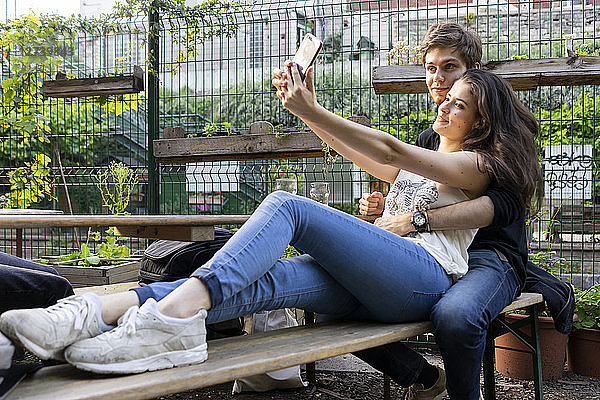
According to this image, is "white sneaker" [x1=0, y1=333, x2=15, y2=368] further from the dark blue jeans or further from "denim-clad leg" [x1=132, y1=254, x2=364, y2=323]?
the dark blue jeans

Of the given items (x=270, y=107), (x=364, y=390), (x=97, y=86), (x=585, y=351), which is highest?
(x=97, y=86)

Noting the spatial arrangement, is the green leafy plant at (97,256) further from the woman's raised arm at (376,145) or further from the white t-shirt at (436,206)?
the woman's raised arm at (376,145)

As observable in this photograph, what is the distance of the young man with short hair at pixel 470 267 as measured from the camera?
6.00ft

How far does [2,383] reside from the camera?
125 centimetres

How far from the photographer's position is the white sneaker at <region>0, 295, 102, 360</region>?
131cm

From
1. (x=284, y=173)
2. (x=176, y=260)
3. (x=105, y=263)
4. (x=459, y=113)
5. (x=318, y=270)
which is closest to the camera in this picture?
(x=318, y=270)

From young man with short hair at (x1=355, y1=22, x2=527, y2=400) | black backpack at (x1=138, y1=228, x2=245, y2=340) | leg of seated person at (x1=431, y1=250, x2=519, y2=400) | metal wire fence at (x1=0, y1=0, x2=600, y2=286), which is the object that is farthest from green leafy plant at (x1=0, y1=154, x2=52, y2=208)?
leg of seated person at (x1=431, y1=250, x2=519, y2=400)

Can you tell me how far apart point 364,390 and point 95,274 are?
1717 mm

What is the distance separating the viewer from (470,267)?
2.12 m

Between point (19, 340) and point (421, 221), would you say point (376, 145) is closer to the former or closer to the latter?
point (421, 221)

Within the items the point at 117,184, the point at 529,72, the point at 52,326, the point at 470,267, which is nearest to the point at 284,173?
the point at 117,184

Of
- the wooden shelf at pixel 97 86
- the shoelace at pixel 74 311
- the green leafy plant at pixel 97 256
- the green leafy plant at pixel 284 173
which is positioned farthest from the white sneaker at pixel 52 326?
the wooden shelf at pixel 97 86

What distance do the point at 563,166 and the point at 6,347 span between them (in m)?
4.05

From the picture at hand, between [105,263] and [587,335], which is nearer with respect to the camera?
[587,335]
